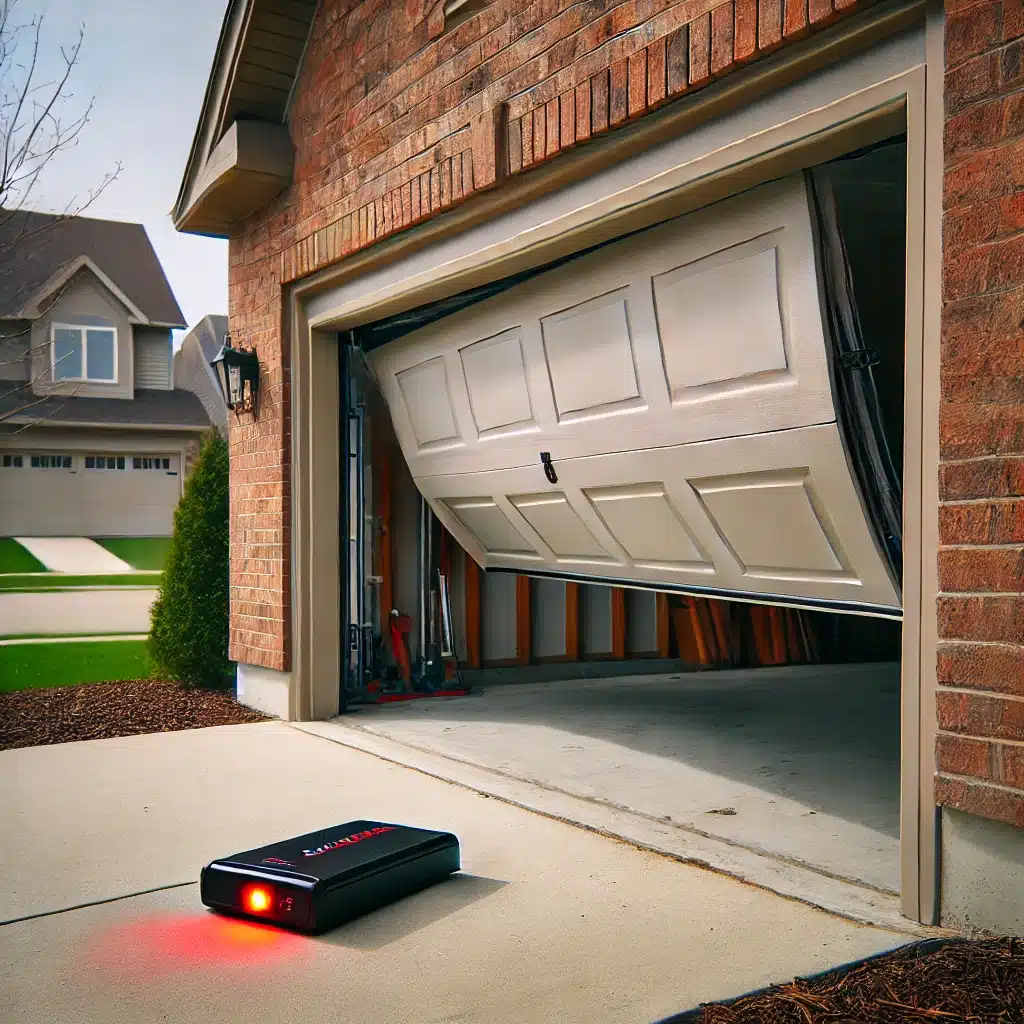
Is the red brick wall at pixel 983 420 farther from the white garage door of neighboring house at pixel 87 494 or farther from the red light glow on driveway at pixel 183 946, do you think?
the white garage door of neighboring house at pixel 87 494

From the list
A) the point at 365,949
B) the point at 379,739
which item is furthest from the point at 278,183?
the point at 365,949

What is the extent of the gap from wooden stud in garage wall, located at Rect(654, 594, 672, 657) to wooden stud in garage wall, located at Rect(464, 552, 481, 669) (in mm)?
1806

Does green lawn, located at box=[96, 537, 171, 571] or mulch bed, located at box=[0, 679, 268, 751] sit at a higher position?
green lawn, located at box=[96, 537, 171, 571]

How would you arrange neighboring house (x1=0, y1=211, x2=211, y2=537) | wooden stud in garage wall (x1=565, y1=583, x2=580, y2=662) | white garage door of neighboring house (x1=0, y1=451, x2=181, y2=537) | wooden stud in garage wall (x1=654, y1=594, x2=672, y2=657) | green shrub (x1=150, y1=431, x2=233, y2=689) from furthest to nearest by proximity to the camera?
white garage door of neighboring house (x1=0, y1=451, x2=181, y2=537) < neighboring house (x1=0, y1=211, x2=211, y2=537) < wooden stud in garage wall (x1=654, y1=594, x2=672, y2=657) < wooden stud in garage wall (x1=565, y1=583, x2=580, y2=662) < green shrub (x1=150, y1=431, x2=233, y2=689)

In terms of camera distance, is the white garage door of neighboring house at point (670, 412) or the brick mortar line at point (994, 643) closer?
the brick mortar line at point (994, 643)

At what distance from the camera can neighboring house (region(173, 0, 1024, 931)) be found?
3123 mm

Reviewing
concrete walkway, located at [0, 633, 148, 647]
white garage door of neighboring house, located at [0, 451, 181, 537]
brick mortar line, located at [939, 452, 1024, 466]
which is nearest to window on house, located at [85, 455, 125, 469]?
white garage door of neighboring house, located at [0, 451, 181, 537]

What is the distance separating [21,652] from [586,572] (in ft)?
23.8

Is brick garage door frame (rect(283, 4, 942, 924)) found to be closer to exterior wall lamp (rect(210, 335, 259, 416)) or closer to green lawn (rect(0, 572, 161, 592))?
exterior wall lamp (rect(210, 335, 259, 416))

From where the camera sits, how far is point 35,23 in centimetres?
794

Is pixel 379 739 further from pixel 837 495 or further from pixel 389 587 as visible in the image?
pixel 837 495

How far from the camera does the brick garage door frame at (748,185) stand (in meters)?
3.25

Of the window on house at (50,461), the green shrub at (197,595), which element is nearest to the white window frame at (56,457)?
the window on house at (50,461)

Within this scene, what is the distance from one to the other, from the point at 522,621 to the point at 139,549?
17191mm
